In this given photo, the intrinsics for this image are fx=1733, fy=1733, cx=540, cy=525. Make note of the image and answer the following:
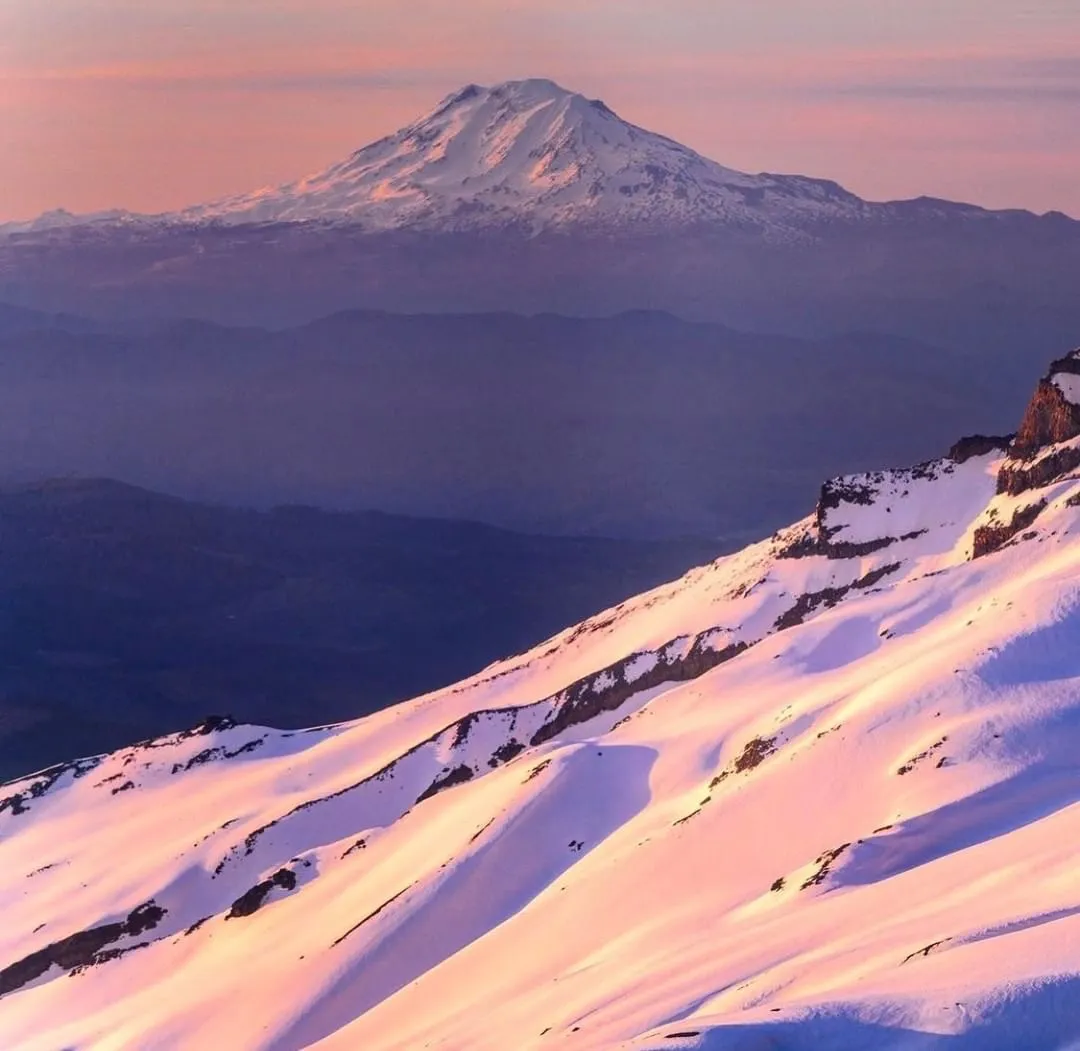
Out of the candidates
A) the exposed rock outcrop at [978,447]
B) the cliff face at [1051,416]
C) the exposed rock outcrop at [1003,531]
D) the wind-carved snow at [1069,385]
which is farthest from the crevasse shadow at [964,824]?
the exposed rock outcrop at [978,447]

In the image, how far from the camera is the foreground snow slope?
3052 cm

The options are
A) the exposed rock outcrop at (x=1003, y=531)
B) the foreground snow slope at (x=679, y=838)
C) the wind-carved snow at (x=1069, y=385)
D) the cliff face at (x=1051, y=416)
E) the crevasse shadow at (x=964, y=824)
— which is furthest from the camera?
the wind-carved snow at (x=1069, y=385)

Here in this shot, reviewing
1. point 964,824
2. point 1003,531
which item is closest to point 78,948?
point 1003,531

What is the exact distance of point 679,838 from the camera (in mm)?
45719

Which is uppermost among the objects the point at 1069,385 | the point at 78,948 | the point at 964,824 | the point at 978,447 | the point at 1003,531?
the point at 1069,385

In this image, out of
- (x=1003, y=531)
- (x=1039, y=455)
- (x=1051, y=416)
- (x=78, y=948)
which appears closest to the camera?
(x=78, y=948)

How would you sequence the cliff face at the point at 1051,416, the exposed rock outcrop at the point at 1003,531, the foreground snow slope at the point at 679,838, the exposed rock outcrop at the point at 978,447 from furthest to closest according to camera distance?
the exposed rock outcrop at the point at 978,447, the cliff face at the point at 1051,416, the exposed rock outcrop at the point at 1003,531, the foreground snow slope at the point at 679,838

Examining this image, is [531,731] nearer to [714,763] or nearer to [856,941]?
[714,763]

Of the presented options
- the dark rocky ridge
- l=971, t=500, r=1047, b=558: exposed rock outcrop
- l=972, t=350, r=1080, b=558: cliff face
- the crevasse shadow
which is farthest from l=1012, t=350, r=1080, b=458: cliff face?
the dark rocky ridge

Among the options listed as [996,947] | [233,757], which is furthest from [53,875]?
[996,947]

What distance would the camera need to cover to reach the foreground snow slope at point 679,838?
1201 inches

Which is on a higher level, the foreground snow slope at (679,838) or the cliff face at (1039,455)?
the cliff face at (1039,455)

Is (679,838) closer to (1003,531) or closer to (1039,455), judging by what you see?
(1003,531)

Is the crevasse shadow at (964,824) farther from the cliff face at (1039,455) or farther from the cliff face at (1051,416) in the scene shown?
the cliff face at (1051,416)
